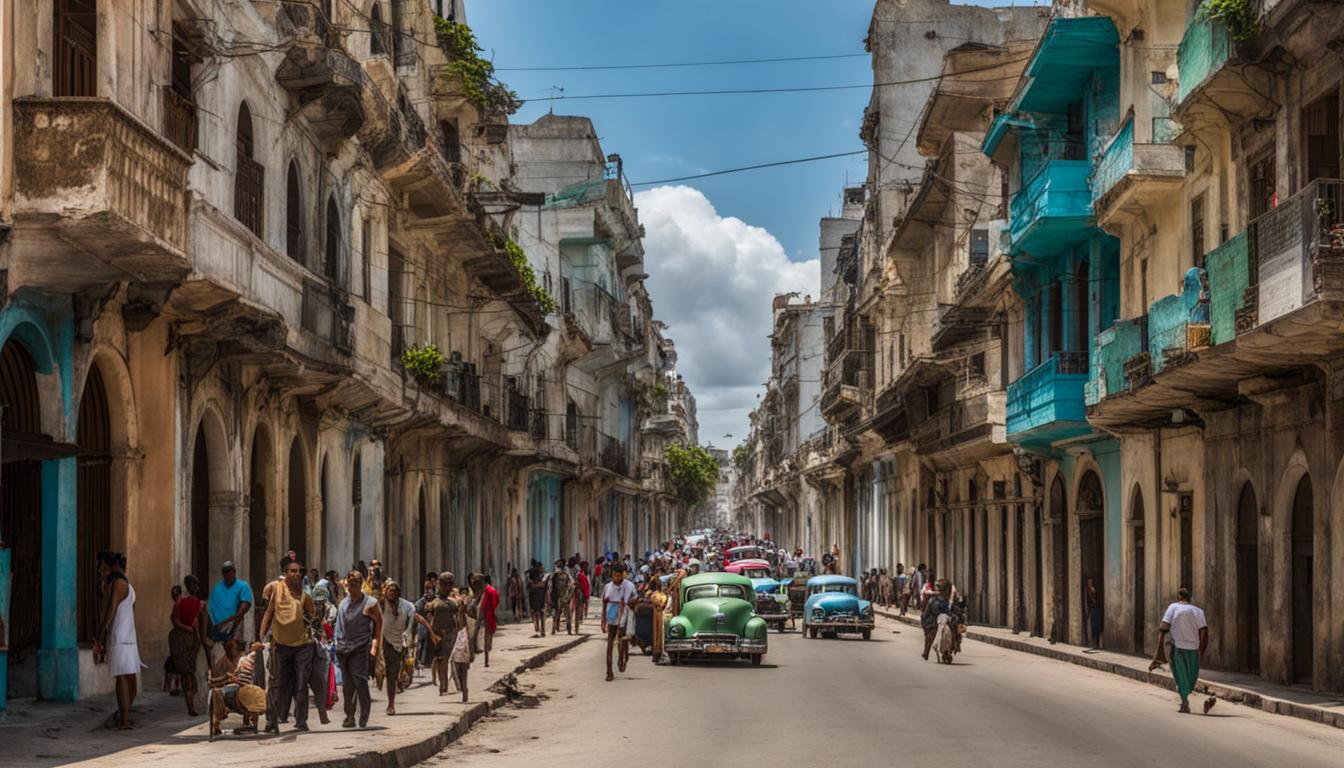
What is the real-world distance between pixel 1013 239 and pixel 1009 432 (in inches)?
154

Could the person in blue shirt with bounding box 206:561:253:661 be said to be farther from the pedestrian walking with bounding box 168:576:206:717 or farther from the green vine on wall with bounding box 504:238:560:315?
the green vine on wall with bounding box 504:238:560:315

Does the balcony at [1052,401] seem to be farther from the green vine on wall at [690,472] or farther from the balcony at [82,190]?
the green vine on wall at [690,472]

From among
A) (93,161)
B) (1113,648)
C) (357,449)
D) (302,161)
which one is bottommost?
(1113,648)

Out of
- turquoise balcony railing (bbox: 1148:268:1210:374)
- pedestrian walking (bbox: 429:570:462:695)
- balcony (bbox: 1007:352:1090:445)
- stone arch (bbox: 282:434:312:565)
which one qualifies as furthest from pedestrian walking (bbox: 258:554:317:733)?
balcony (bbox: 1007:352:1090:445)

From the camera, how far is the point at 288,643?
15070 millimetres

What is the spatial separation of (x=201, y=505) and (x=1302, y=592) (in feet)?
45.5

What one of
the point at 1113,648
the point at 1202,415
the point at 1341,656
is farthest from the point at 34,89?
the point at 1113,648

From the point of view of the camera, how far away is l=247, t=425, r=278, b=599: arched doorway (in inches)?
Answer: 942

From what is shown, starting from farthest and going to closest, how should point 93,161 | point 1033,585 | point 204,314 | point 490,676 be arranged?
point 1033,585
point 490,676
point 204,314
point 93,161

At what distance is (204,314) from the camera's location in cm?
1927

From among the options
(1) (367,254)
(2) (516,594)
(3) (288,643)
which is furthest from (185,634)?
(2) (516,594)

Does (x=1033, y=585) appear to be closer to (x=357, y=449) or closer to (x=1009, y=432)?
(x=1009, y=432)

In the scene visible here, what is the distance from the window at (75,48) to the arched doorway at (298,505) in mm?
10518

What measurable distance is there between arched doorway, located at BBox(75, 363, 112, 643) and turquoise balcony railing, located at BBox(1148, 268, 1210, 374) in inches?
510
